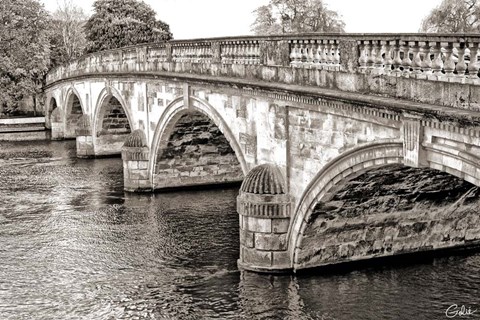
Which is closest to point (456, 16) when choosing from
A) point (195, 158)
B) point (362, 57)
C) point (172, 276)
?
point (195, 158)

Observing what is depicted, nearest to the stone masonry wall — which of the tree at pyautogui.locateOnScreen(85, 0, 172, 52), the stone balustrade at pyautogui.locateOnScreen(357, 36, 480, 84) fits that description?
the tree at pyautogui.locateOnScreen(85, 0, 172, 52)

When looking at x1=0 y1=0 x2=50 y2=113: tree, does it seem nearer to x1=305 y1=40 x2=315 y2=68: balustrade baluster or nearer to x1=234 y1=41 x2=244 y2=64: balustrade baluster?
x1=234 y1=41 x2=244 y2=64: balustrade baluster

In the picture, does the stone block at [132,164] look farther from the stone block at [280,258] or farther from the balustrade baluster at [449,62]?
the balustrade baluster at [449,62]

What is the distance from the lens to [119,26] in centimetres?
4944

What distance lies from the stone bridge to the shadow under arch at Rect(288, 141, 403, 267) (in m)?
0.03

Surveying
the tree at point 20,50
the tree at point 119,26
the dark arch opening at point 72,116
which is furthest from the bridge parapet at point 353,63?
the tree at point 119,26

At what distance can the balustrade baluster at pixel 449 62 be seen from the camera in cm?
909

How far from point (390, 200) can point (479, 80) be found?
226 inches

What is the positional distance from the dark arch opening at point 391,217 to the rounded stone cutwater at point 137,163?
9.96 meters

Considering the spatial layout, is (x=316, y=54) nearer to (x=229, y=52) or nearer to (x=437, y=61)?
(x=437, y=61)

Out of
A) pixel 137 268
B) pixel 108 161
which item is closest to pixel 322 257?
pixel 137 268

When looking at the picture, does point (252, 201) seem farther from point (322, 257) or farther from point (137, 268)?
point (137, 268)

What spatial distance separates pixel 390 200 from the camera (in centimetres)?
1412

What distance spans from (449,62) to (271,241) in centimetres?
608
